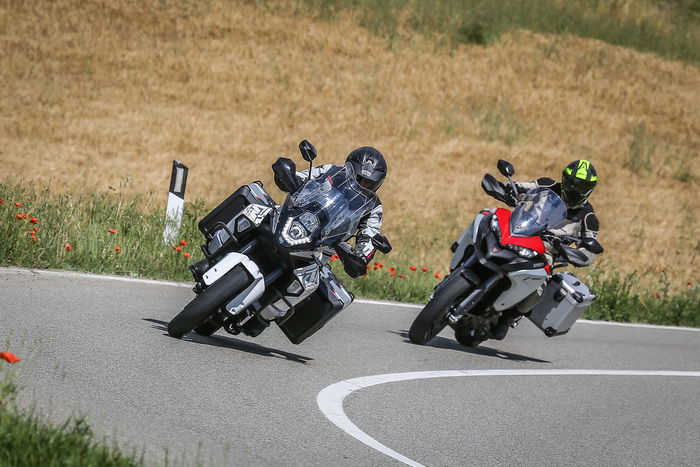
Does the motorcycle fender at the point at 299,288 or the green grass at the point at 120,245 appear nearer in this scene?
the motorcycle fender at the point at 299,288

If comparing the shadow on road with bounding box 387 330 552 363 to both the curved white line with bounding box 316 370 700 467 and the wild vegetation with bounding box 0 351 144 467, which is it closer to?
the curved white line with bounding box 316 370 700 467

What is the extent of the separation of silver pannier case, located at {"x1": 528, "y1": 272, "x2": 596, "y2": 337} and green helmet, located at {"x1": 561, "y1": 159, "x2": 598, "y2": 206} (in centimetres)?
86

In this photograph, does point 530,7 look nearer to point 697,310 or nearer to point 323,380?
point 697,310

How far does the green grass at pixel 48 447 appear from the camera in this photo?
454 cm

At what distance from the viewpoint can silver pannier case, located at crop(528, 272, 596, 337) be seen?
11.5m

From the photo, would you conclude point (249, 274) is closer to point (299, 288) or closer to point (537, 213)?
point (299, 288)

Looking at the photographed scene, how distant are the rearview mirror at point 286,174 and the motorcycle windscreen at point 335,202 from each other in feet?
0.37

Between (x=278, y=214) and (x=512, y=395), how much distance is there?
248cm

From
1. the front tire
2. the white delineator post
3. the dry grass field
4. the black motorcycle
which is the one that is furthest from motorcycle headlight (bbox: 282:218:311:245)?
the dry grass field

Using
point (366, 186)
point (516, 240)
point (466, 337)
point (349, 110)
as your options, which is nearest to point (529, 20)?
point (349, 110)

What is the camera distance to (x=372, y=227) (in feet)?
28.5

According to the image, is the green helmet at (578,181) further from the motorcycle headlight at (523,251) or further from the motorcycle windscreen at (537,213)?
the motorcycle headlight at (523,251)

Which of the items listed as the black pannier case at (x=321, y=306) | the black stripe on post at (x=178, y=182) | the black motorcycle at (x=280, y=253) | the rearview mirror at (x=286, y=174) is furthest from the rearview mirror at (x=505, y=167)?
the black stripe on post at (x=178, y=182)

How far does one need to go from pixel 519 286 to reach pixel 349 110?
21735 mm
